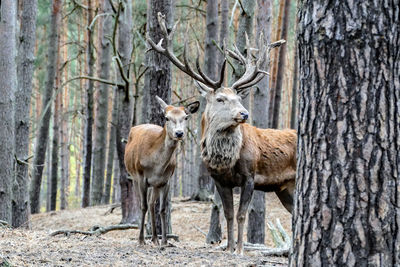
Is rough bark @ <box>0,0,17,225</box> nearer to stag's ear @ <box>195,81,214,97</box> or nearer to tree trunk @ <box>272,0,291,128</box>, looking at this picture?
stag's ear @ <box>195,81,214,97</box>

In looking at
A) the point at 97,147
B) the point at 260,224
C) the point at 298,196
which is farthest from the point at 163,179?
the point at 97,147

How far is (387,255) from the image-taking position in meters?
3.02

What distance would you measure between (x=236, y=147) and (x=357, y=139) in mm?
3449

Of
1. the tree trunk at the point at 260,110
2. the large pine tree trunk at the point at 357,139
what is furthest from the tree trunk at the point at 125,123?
the large pine tree trunk at the point at 357,139

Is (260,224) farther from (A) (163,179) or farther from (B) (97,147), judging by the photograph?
(B) (97,147)

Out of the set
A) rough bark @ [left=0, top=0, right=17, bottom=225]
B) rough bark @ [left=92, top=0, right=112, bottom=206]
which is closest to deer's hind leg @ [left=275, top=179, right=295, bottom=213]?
rough bark @ [left=0, top=0, right=17, bottom=225]

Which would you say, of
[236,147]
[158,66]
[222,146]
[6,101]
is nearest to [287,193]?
[236,147]

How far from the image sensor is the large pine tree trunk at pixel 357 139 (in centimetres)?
304

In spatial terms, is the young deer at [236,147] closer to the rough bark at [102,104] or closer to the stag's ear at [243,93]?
the stag's ear at [243,93]

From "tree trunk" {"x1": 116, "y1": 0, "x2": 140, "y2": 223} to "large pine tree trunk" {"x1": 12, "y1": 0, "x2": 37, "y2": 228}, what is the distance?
1774 mm

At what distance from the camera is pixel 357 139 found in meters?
3.07

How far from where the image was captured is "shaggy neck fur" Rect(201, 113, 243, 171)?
21.1 feet

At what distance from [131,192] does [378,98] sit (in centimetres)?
838

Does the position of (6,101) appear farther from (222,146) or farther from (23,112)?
(222,146)
